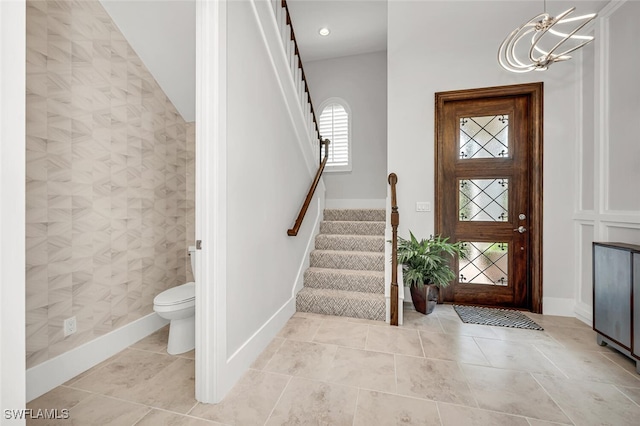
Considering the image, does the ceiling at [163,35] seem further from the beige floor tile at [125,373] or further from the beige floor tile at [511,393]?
the beige floor tile at [511,393]

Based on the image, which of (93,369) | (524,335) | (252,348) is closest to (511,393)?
(524,335)

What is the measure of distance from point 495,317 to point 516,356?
77cm

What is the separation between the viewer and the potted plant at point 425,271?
2.70m

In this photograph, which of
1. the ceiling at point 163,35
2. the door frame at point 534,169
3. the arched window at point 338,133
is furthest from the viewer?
Answer: the arched window at point 338,133

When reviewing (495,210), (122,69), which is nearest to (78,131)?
(122,69)

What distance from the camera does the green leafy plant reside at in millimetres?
2699

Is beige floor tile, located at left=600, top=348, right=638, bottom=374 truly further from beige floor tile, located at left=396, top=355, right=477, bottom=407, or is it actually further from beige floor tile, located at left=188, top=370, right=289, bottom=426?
beige floor tile, located at left=188, top=370, right=289, bottom=426

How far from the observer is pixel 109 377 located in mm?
1724

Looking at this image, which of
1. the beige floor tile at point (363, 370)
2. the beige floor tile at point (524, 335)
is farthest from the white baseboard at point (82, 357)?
the beige floor tile at point (524, 335)

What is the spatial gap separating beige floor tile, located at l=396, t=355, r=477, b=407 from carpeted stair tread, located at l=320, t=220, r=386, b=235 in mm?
1715

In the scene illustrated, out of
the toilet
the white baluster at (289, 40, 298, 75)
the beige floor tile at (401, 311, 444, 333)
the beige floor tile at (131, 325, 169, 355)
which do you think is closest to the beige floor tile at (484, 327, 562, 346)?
the beige floor tile at (401, 311, 444, 333)
